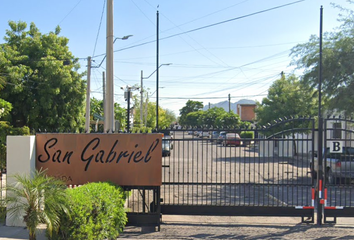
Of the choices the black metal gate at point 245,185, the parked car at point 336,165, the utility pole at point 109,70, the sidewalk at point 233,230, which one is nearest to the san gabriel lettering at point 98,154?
the black metal gate at point 245,185

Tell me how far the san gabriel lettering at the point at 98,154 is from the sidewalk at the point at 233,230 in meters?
1.54

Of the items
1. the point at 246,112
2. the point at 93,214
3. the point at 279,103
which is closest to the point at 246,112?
the point at 246,112

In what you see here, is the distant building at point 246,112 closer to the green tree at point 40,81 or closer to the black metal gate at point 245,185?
the green tree at point 40,81

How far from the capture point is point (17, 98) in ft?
60.4

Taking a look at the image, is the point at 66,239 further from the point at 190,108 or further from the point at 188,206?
the point at 190,108

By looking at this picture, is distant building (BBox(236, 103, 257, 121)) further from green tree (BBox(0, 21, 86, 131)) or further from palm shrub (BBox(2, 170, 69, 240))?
palm shrub (BBox(2, 170, 69, 240))

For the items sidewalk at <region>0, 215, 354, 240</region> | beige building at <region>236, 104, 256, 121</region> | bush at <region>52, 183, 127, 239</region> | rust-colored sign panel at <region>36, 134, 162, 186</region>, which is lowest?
sidewalk at <region>0, 215, 354, 240</region>

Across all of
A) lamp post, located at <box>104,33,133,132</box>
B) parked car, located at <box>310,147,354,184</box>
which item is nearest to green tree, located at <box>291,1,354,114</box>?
parked car, located at <box>310,147,354,184</box>

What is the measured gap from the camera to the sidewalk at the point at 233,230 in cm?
695

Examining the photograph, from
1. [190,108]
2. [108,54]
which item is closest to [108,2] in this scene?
[108,54]

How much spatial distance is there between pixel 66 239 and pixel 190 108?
11172 cm

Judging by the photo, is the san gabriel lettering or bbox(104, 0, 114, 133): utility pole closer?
the san gabriel lettering

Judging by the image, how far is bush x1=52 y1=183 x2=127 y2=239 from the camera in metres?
5.43

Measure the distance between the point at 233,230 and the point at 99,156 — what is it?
3361 mm
